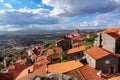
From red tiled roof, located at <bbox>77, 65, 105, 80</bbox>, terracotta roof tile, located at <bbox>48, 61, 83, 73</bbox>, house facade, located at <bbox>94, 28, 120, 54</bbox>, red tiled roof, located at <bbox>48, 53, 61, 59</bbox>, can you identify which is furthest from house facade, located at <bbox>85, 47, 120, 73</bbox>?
red tiled roof, located at <bbox>48, 53, 61, 59</bbox>

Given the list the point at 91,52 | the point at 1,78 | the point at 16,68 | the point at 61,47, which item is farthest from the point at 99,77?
the point at 61,47

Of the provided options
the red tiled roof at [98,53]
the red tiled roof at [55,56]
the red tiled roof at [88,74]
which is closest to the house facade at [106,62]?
the red tiled roof at [98,53]

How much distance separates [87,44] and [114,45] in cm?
1771

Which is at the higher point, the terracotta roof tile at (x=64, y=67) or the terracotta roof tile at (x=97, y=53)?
the terracotta roof tile at (x=97, y=53)

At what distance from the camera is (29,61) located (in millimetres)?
87250

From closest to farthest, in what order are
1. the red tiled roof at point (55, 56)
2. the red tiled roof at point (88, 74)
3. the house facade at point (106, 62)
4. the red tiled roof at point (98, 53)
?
the red tiled roof at point (88, 74) → the house facade at point (106, 62) → the red tiled roof at point (98, 53) → the red tiled roof at point (55, 56)

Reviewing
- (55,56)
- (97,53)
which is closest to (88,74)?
(97,53)

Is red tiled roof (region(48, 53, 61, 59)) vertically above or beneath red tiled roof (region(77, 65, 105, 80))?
beneath

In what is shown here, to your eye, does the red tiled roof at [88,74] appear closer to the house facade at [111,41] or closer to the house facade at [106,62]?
the house facade at [106,62]

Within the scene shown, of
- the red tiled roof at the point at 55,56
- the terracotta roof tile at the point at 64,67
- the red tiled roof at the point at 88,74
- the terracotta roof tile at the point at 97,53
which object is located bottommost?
the red tiled roof at the point at 55,56

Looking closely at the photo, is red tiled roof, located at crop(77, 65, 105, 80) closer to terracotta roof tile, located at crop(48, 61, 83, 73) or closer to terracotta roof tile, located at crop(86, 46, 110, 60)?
terracotta roof tile, located at crop(48, 61, 83, 73)

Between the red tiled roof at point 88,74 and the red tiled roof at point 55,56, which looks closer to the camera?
the red tiled roof at point 88,74

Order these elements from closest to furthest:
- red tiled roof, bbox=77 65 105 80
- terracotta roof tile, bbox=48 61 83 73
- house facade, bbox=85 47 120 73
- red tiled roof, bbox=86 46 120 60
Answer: red tiled roof, bbox=77 65 105 80 → terracotta roof tile, bbox=48 61 83 73 → house facade, bbox=85 47 120 73 → red tiled roof, bbox=86 46 120 60

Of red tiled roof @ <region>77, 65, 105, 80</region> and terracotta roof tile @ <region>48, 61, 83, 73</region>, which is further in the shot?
terracotta roof tile @ <region>48, 61, 83, 73</region>
